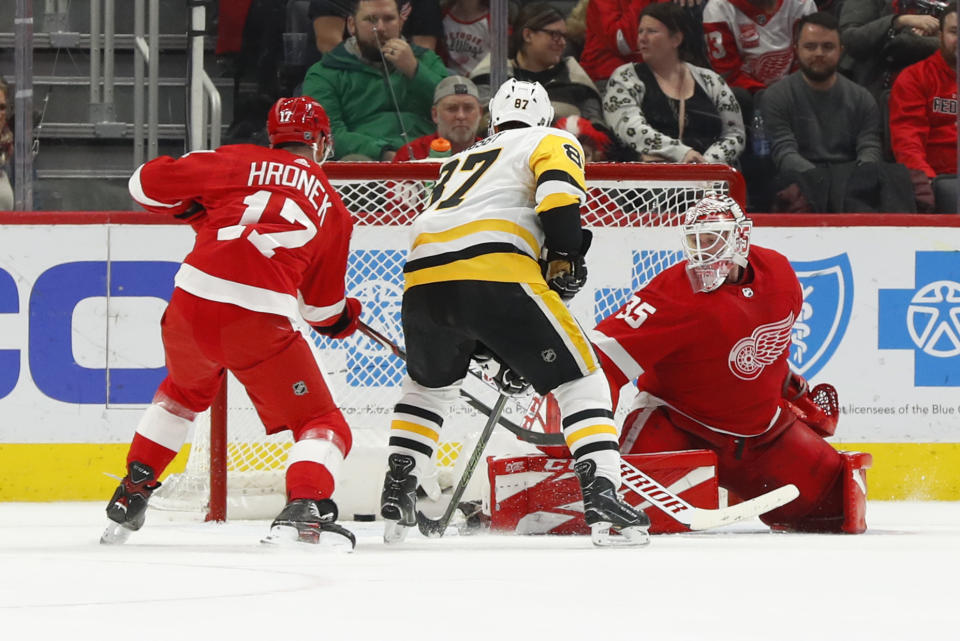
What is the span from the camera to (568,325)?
11.7 feet

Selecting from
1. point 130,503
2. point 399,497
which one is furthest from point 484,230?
point 130,503

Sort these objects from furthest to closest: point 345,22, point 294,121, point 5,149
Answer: point 345,22 < point 5,149 < point 294,121

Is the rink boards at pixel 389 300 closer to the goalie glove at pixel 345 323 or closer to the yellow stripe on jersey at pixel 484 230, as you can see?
the goalie glove at pixel 345 323

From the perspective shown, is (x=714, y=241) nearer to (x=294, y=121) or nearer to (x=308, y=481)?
(x=294, y=121)

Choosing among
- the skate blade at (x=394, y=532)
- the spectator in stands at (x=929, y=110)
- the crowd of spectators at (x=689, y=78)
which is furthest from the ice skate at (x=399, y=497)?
the spectator in stands at (x=929, y=110)

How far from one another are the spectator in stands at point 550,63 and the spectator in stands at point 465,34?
19 cm

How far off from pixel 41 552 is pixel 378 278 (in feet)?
6.07

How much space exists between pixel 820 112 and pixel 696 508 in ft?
9.37

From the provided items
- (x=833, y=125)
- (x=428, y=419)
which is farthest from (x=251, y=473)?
(x=833, y=125)

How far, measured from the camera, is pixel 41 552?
331cm

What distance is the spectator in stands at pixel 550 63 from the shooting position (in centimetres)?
620

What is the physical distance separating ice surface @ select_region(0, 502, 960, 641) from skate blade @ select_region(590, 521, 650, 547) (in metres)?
0.03

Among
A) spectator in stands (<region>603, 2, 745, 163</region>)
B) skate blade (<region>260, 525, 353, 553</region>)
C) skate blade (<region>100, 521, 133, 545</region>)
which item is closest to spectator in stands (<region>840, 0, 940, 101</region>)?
spectator in stands (<region>603, 2, 745, 163</region>)

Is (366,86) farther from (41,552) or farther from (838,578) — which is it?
(838,578)
